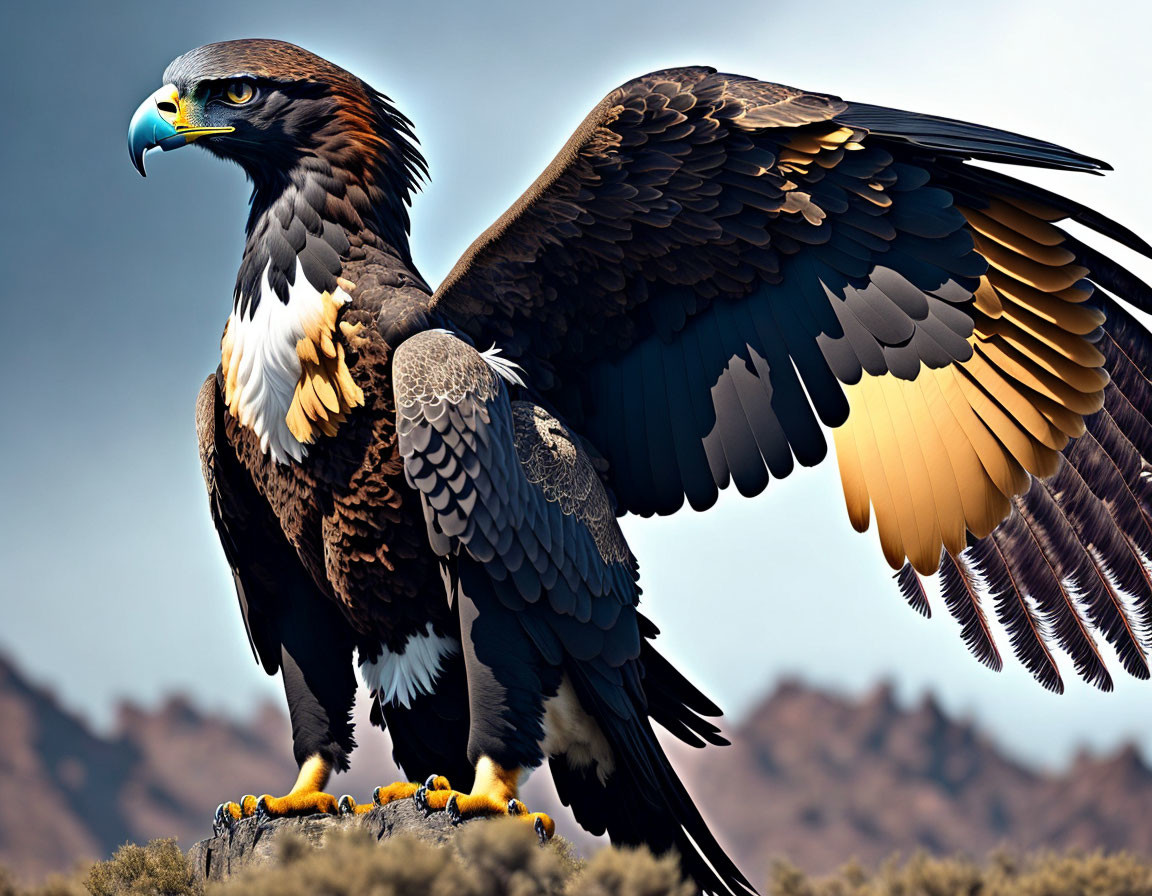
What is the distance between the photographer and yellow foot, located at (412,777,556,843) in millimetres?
3842

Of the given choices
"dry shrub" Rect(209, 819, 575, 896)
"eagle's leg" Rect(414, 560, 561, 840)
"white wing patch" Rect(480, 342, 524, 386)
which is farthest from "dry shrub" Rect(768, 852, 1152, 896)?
"white wing patch" Rect(480, 342, 524, 386)

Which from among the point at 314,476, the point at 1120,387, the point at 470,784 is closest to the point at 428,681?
the point at 470,784

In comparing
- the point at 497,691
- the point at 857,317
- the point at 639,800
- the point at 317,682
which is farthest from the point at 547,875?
the point at 857,317

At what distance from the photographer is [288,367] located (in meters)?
4.20

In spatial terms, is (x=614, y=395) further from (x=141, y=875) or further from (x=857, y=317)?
(x=141, y=875)

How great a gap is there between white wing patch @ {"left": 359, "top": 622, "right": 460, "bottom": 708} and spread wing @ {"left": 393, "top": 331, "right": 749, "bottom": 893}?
32 centimetres

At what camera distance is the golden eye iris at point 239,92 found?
440 cm

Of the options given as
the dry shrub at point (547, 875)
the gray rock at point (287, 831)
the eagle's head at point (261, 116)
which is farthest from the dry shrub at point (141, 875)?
the eagle's head at point (261, 116)

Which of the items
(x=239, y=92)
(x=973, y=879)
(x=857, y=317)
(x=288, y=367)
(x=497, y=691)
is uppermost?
(x=239, y=92)

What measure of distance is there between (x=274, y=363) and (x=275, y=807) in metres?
1.59

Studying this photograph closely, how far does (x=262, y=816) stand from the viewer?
4.23 m

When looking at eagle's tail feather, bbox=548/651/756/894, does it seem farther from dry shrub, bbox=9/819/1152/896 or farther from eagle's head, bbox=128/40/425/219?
eagle's head, bbox=128/40/425/219

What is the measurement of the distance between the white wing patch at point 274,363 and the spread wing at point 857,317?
53 cm

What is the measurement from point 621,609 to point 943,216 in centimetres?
179
